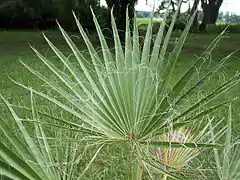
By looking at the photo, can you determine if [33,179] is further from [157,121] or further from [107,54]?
[107,54]

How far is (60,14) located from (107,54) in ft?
47.9

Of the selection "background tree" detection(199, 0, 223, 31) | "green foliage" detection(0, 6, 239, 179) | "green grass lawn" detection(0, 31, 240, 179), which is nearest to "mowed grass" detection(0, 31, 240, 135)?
"green grass lawn" detection(0, 31, 240, 179)

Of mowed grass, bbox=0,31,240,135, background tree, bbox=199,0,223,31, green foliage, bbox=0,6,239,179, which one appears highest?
green foliage, bbox=0,6,239,179

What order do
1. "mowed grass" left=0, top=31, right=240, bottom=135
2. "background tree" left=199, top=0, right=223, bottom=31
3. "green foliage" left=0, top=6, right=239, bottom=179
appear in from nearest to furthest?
"green foliage" left=0, top=6, right=239, bottom=179 → "mowed grass" left=0, top=31, right=240, bottom=135 → "background tree" left=199, top=0, right=223, bottom=31

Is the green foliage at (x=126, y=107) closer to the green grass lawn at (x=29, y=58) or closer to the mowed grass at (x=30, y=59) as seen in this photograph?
the green grass lawn at (x=29, y=58)

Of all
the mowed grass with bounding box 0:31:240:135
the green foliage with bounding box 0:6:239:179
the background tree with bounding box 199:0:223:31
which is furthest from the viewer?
the background tree with bounding box 199:0:223:31

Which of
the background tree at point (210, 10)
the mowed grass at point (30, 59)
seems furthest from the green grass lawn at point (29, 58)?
the background tree at point (210, 10)

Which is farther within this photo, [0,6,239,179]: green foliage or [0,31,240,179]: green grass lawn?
[0,31,240,179]: green grass lawn

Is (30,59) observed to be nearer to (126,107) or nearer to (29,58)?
(29,58)

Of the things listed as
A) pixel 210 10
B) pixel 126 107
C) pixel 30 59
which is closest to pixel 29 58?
pixel 30 59

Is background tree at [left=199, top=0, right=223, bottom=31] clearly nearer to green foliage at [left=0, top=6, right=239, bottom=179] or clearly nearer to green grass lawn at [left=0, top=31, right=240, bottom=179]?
green grass lawn at [left=0, top=31, right=240, bottom=179]

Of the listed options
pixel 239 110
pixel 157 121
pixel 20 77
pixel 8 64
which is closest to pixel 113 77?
pixel 157 121

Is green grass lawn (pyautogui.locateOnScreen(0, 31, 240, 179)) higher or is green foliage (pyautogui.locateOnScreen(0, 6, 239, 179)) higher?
green foliage (pyautogui.locateOnScreen(0, 6, 239, 179))

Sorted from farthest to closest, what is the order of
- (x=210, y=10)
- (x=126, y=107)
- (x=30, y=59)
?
(x=210, y=10) → (x=30, y=59) → (x=126, y=107)
